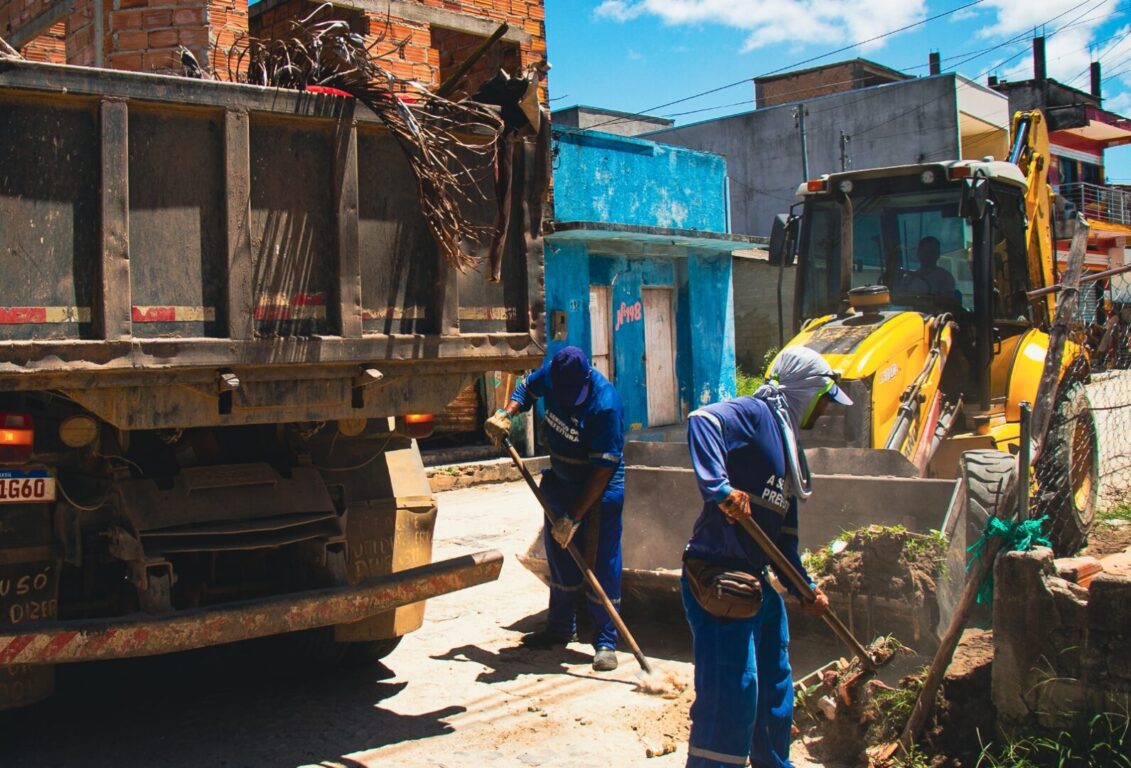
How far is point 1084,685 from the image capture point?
405 cm

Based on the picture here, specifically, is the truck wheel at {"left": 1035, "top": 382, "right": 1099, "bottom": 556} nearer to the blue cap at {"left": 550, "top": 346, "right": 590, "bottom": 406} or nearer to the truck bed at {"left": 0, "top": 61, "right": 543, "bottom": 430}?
the blue cap at {"left": 550, "top": 346, "right": 590, "bottom": 406}

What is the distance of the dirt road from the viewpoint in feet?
15.1

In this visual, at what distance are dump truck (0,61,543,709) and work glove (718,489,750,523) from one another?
1.59m

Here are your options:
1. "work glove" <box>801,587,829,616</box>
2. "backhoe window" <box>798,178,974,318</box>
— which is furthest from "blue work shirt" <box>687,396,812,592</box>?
"backhoe window" <box>798,178,974,318</box>

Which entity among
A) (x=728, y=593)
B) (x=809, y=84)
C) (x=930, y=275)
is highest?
(x=809, y=84)

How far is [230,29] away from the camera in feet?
28.7

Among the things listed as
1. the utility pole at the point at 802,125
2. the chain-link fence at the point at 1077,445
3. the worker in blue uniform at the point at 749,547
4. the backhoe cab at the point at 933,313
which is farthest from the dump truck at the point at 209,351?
the utility pole at the point at 802,125

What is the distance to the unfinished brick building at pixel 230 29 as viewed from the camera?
322 inches

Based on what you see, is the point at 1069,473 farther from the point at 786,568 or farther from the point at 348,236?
the point at 348,236

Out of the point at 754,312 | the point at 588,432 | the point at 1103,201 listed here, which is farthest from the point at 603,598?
the point at 1103,201

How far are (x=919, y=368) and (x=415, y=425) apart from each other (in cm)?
376

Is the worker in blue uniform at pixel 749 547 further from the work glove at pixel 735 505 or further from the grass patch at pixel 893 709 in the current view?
the grass patch at pixel 893 709

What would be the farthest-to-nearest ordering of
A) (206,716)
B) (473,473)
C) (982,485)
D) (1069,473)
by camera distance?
(473,473) → (1069,473) → (982,485) → (206,716)

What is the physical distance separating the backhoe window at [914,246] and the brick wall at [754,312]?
14.1 metres
